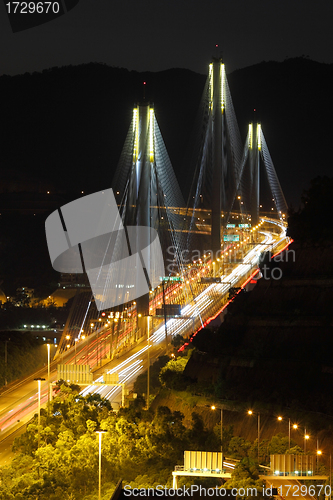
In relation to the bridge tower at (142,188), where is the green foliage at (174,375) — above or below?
below

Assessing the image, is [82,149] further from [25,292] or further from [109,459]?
[109,459]

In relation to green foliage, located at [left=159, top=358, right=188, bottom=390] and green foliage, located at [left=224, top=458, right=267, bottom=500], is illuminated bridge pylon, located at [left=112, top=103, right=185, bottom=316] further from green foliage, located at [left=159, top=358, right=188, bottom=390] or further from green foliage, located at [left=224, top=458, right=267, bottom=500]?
green foliage, located at [left=224, top=458, right=267, bottom=500]

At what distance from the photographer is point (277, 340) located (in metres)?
21.7

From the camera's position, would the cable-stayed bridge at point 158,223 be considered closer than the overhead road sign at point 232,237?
Yes

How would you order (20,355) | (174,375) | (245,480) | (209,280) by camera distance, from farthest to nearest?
1. (209,280)
2. (20,355)
3. (174,375)
4. (245,480)

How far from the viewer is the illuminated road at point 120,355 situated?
2603cm

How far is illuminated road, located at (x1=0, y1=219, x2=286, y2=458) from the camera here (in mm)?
26031

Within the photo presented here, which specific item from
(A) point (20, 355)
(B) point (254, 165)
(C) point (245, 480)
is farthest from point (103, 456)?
(B) point (254, 165)

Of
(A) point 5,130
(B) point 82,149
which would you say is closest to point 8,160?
(A) point 5,130

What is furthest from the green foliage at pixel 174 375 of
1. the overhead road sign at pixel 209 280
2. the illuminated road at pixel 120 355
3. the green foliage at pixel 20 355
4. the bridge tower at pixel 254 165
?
the bridge tower at pixel 254 165

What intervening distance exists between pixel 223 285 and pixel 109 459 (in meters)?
27.5

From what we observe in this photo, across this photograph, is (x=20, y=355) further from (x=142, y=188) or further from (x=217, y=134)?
(x=217, y=134)

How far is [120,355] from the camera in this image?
34.1 m

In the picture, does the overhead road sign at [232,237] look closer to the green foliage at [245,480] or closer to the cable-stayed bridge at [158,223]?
the cable-stayed bridge at [158,223]
